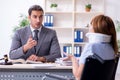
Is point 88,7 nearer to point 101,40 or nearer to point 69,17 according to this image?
point 69,17

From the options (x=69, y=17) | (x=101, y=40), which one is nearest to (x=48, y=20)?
(x=69, y=17)

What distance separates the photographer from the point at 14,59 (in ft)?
10.8

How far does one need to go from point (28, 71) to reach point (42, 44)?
716 millimetres

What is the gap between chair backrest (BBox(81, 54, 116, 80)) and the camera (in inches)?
71.7

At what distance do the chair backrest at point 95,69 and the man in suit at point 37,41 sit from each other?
4.73 feet

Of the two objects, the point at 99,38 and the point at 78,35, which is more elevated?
the point at 99,38

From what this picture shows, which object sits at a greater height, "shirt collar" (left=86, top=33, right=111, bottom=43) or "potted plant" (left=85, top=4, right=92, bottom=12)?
"potted plant" (left=85, top=4, right=92, bottom=12)

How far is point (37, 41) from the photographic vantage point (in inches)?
134

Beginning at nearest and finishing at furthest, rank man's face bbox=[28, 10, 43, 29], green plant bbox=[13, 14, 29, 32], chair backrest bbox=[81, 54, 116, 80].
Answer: chair backrest bbox=[81, 54, 116, 80] → man's face bbox=[28, 10, 43, 29] → green plant bbox=[13, 14, 29, 32]

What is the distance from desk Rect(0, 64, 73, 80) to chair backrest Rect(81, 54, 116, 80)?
0.84 meters

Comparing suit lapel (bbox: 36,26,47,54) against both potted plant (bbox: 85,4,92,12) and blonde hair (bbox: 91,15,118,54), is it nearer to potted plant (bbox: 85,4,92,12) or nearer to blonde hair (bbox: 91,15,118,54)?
blonde hair (bbox: 91,15,118,54)

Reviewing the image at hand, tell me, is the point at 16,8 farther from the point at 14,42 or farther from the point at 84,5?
the point at 14,42

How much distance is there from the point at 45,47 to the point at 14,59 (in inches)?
16.3

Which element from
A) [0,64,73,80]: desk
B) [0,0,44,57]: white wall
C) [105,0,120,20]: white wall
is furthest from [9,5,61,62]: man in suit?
[105,0,120,20]: white wall
